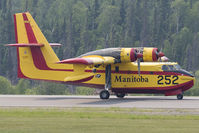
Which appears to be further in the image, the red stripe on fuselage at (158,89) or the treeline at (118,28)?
the treeline at (118,28)

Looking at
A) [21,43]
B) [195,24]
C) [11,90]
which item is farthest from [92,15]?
[21,43]

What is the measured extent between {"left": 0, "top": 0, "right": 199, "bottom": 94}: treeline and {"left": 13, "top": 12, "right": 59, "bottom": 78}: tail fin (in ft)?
238

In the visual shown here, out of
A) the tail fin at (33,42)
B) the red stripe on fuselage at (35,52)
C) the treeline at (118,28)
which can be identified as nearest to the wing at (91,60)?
the tail fin at (33,42)

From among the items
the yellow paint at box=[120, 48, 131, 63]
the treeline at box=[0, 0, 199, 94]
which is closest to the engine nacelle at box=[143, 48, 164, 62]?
the yellow paint at box=[120, 48, 131, 63]

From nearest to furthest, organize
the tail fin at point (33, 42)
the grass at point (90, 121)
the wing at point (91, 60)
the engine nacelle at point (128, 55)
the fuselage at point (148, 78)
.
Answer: the grass at point (90, 121) < the wing at point (91, 60) < the engine nacelle at point (128, 55) < the fuselage at point (148, 78) < the tail fin at point (33, 42)

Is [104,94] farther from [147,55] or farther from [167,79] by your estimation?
[167,79]

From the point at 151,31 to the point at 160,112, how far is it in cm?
9638

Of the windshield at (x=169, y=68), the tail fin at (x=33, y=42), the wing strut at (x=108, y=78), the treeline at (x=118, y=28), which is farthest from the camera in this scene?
the treeline at (x=118, y=28)

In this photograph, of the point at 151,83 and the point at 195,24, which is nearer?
the point at 151,83

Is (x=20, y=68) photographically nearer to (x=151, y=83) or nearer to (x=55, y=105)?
(x=55, y=105)

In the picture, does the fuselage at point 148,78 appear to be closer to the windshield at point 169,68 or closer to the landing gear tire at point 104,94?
the windshield at point 169,68

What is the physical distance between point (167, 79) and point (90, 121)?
47.4 feet

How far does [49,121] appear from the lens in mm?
25156

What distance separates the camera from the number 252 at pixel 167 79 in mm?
38219
